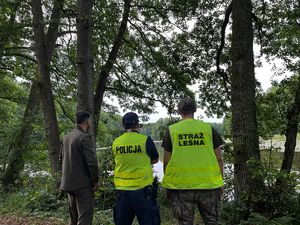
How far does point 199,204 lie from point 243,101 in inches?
148

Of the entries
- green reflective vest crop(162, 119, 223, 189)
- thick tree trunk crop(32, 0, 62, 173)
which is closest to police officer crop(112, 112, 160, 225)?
green reflective vest crop(162, 119, 223, 189)

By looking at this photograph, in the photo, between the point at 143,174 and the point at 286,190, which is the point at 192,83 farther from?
the point at 143,174

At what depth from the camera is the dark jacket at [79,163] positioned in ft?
19.2

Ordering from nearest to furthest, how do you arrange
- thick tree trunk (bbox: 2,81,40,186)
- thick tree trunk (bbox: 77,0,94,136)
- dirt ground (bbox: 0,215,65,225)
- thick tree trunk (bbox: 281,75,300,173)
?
1. dirt ground (bbox: 0,215,65,225)
2. thick tree trunk (bbox: 77,0,94,136)
3. thick tree trunk (bbox: 281,75,300,173)
4. thick tree trunk (bbox: 2,81,40,186)

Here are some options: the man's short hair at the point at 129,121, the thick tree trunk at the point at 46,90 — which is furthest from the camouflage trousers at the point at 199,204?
the thick tree trunk at the point at 46,90

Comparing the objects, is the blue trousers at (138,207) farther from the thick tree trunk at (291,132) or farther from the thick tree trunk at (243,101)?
the thick tree trunk at (291,132)

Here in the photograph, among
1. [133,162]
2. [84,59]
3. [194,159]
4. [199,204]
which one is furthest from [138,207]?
[84,59]

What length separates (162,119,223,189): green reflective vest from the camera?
4914 millimetres

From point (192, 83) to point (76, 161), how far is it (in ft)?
37.3

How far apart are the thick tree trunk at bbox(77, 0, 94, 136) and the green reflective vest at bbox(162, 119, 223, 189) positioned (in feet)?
15.2

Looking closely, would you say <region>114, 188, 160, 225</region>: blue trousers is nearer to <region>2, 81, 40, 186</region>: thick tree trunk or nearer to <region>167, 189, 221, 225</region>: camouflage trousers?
<region>167, 189, 221, 225</region>: camouflage trousers

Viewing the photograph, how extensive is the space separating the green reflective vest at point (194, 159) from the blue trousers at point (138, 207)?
1.35 feet

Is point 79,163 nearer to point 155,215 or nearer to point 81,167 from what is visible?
point 81,167

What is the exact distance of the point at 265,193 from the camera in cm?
752
